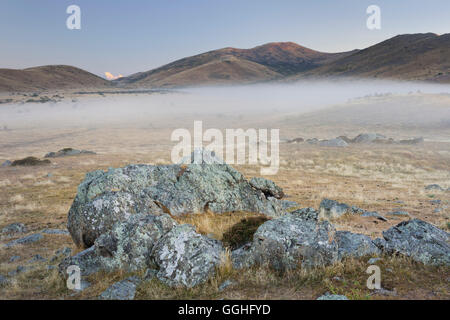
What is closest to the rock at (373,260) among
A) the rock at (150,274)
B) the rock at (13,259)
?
the rock at (150,274)

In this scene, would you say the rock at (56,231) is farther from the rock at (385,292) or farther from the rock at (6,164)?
the rock at (6,164)

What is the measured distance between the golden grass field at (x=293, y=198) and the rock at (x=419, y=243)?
309 millimetres

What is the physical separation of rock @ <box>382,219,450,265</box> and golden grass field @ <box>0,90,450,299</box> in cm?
31

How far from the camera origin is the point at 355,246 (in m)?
8.06

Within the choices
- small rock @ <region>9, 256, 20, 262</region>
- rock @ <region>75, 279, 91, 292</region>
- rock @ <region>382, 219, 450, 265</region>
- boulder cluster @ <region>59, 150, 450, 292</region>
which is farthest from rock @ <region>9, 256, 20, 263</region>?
rock @ <region>382, 219, 450, 265</region>

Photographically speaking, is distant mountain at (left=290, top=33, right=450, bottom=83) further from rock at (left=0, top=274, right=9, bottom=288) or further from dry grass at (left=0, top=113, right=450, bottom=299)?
rock at (left=0, top=274, right=9, bottom=288)

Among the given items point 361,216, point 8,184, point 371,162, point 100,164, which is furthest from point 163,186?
point 371,162

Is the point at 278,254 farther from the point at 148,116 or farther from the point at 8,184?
the point at 148,116

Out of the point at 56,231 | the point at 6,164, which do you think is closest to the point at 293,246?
the point at 56,231

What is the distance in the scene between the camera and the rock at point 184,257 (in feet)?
22.2

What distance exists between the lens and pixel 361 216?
14.7m

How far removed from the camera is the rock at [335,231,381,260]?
7809mm

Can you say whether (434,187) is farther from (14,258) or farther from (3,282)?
(3,282)

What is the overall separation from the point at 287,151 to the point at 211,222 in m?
36.0
